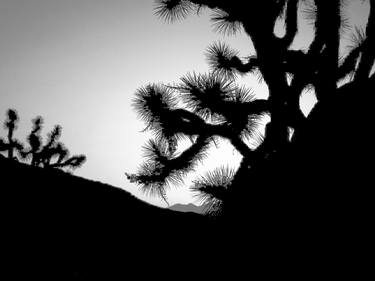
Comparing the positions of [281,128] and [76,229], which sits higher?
[281,128]

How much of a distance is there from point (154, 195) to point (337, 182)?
2.82 m

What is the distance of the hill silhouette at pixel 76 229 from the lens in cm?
163

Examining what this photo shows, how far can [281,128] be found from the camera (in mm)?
2967

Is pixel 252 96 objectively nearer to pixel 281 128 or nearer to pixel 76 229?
pixel 281 128

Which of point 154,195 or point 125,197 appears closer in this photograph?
point 125,197

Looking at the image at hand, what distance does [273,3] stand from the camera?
3.34m

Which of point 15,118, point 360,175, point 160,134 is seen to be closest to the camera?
point 360,175

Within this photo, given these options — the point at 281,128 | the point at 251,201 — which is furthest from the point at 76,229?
the point at 281,128

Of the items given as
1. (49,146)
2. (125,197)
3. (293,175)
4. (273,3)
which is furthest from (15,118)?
(293,175)

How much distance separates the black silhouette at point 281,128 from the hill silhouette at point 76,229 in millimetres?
634

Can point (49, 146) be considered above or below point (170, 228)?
above

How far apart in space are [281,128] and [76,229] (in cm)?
231

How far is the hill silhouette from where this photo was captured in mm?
1631

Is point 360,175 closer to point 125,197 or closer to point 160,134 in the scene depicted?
point 125,197
